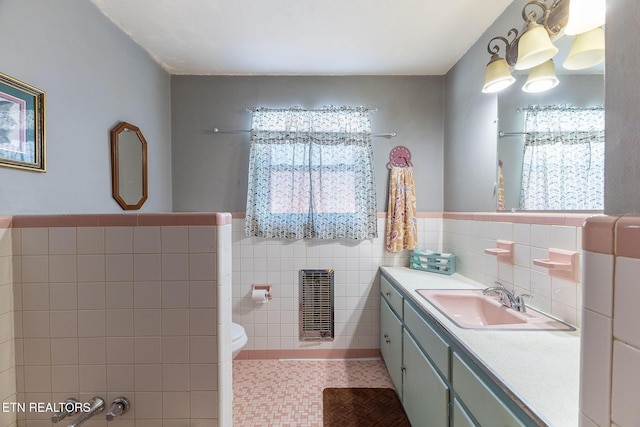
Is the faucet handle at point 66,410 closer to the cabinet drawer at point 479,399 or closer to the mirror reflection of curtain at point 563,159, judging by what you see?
the cabinet drawer at point 479,399

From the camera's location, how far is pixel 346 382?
2.06m

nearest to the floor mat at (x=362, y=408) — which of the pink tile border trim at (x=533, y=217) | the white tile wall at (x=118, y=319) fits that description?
the white tile wall at (x=118, y=319)

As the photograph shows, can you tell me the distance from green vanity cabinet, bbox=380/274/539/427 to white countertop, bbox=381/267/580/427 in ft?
0.14

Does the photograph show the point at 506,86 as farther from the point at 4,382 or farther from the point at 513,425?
the point at 4,382

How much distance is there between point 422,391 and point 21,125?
2.23 metres

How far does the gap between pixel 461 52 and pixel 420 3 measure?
71 cm

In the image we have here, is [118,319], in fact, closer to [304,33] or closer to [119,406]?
[119,406]

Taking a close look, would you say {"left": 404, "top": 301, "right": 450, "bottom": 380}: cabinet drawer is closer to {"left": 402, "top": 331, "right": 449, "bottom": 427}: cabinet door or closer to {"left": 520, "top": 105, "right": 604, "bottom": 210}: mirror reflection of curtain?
{"left": 402, "top": 331, "right": 449, "bottom": 427}: cabinet door

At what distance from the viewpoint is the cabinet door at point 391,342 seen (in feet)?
5.88

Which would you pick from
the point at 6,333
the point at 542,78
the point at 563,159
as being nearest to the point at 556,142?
the point at 563,159

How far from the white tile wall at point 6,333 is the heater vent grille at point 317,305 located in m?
1.72

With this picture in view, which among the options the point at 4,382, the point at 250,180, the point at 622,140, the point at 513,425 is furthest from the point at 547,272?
the point at 4,382

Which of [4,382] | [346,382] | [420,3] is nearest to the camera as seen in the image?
[4,382]

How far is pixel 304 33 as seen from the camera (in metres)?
1.80
